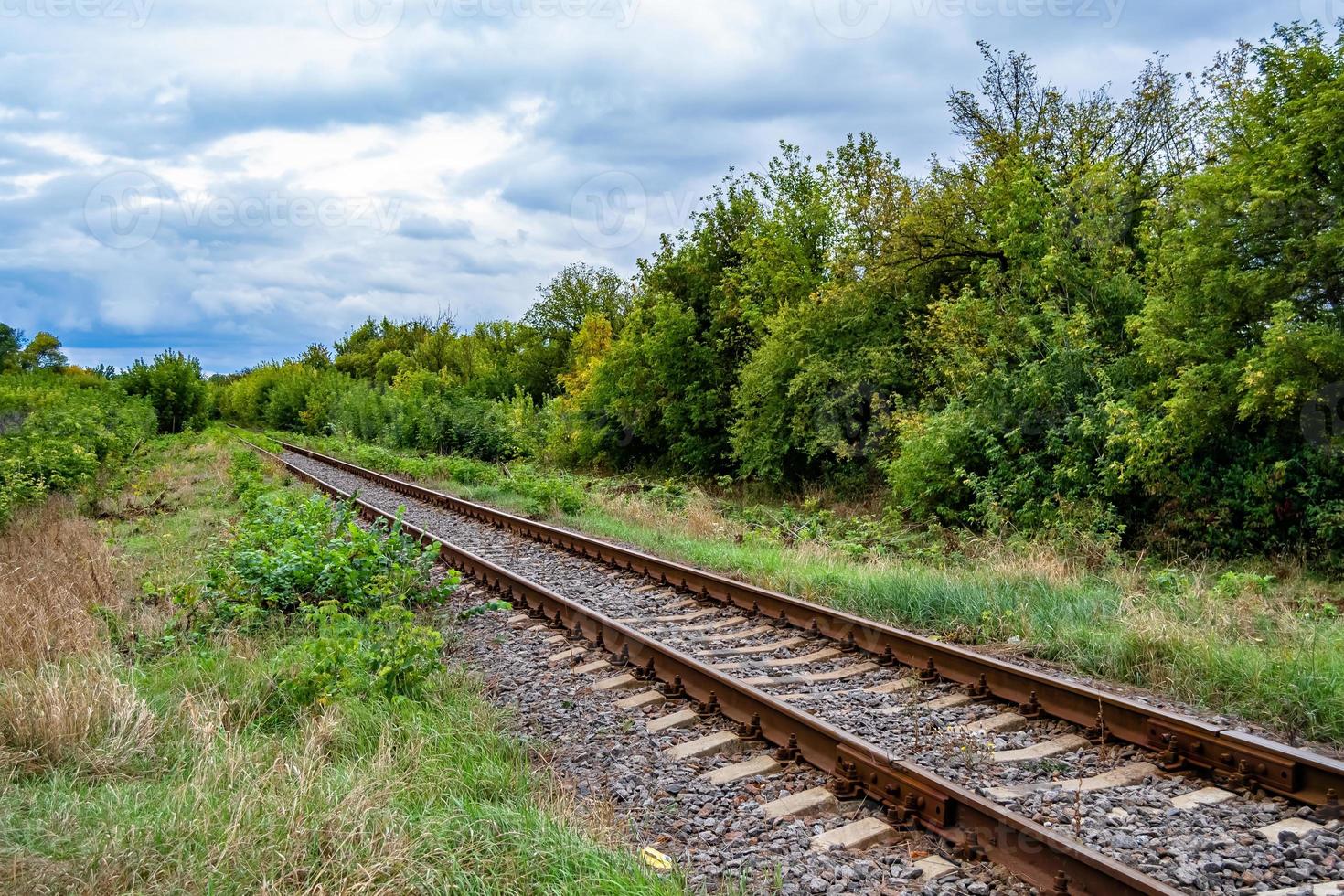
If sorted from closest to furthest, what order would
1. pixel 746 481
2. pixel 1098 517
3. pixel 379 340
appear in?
1. pixel 1098 517
2. pixel 746 481
3. pixel 379 340

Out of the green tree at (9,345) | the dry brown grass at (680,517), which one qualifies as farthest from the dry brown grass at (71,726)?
the green tree at (9,345)

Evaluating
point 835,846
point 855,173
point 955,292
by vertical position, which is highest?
point 855,173

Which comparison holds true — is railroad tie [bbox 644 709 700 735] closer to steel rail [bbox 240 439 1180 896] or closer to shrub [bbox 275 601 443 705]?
steel rail [bbox 240 439 1180 896]

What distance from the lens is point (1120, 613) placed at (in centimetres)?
753

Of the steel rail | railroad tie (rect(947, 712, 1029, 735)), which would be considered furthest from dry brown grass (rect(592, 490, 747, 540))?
railroad tie (rect(947, 712, 1029, 735))

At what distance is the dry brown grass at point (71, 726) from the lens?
4641 mm

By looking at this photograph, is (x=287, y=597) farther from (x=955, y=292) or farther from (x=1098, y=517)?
(x=955, y=292)

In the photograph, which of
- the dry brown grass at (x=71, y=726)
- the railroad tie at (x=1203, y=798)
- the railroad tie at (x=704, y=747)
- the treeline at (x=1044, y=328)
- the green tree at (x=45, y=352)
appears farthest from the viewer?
the green tree at (x=45, y=352)

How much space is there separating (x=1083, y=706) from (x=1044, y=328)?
1041cm

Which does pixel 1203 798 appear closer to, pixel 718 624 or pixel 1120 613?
pixel 1120 613

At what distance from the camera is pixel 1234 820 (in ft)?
13.6

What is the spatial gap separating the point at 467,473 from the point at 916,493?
13891 millimetres

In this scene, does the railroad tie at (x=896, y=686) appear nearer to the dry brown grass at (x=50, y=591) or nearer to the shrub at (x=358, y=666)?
the shrub at (x=358, y=666)

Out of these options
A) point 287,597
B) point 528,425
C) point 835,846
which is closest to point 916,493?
point 287,597
